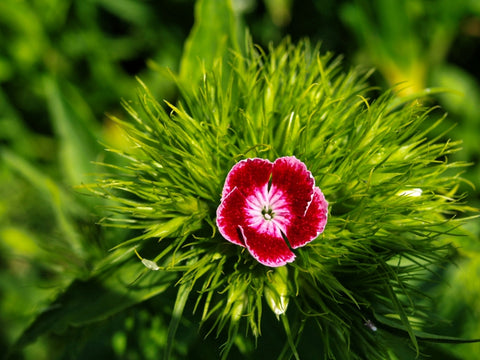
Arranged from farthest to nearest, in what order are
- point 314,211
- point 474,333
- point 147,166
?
point 474,333 → point 147,166 → point 314,211

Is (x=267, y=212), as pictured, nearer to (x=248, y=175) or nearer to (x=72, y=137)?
(x=248, y=175)

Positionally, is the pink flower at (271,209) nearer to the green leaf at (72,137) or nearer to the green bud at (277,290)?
the green bud at (277,290)

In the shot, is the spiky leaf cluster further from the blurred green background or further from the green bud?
the blurred green background

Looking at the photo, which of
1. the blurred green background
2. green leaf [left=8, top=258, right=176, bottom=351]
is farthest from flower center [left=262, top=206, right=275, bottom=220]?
the blurred green background

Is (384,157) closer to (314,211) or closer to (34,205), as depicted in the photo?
(314,211)

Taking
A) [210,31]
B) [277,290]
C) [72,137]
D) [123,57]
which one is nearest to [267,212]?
[277,290]

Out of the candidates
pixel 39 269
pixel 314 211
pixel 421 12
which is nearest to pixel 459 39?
pixel 421 12
